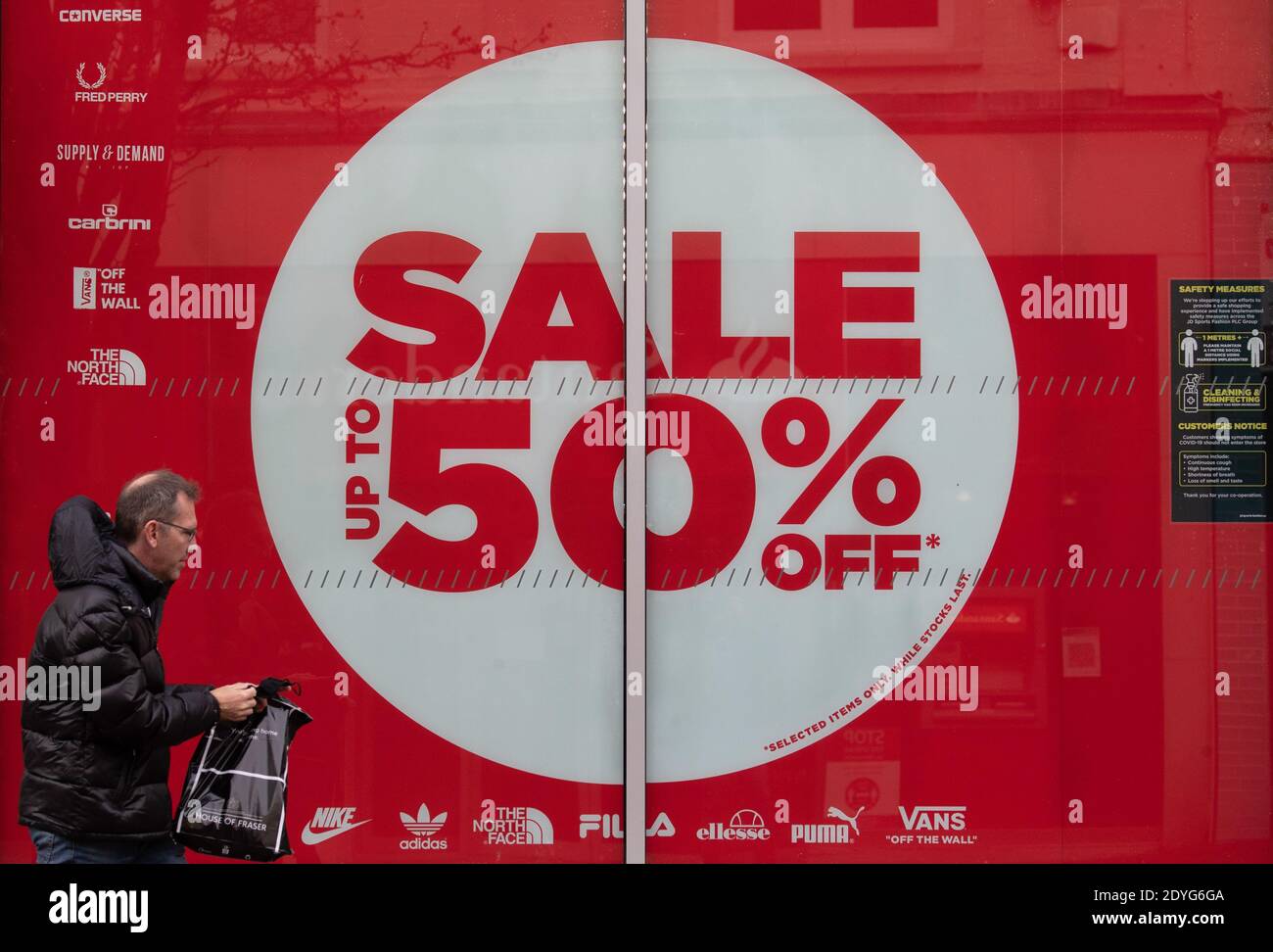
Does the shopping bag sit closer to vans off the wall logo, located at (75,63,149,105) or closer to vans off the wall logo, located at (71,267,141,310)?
vans off the wall logo, located at (71,267,141,310)

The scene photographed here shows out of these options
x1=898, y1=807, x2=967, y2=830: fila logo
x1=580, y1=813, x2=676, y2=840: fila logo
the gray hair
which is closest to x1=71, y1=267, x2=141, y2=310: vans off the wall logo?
the gray hair

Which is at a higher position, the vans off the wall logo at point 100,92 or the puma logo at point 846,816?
the vans off the wall logo at point 100,92

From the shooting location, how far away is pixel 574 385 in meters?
4.24

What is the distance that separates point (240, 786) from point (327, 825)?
40 cm

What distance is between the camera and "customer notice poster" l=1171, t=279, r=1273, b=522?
4215 mm

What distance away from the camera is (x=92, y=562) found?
3.65 meters

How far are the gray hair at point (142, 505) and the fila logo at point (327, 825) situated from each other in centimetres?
118

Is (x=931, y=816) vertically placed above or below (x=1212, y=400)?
below

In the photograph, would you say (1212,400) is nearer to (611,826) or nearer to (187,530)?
(611,826)

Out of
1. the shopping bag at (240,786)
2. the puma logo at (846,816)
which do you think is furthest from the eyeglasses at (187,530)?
the puma logo at (846,816)

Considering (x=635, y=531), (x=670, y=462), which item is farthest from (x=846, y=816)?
(x=670, y=462)

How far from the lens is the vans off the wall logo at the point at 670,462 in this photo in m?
4.22

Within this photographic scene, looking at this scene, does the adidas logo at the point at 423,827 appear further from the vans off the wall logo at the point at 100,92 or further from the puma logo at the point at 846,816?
the vans off the wall logo at the point at 100,92
